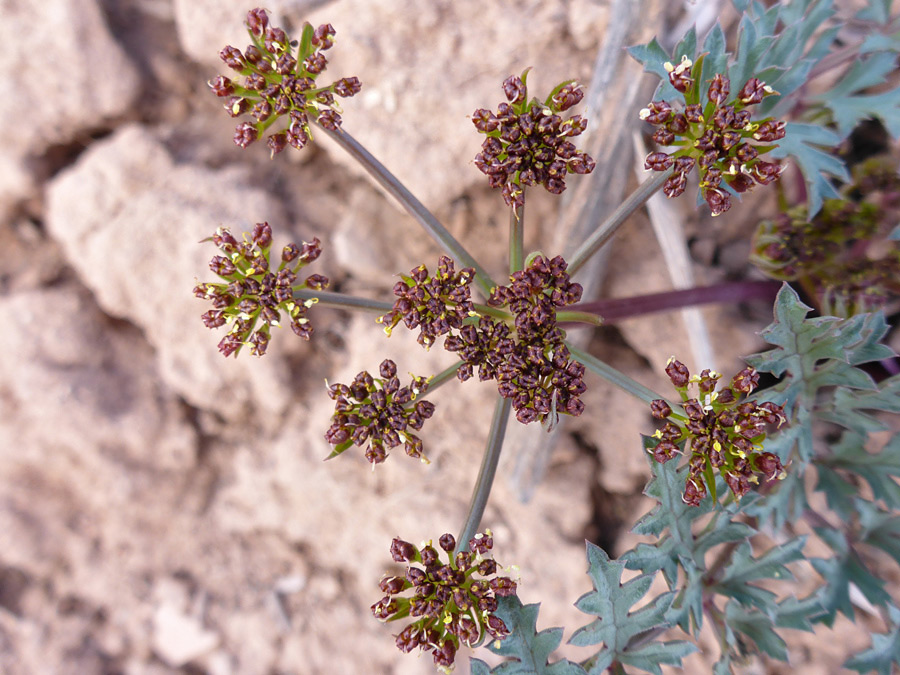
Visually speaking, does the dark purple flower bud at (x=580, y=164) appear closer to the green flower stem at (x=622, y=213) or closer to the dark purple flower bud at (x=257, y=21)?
the green flower stem at (x=622, y=213)

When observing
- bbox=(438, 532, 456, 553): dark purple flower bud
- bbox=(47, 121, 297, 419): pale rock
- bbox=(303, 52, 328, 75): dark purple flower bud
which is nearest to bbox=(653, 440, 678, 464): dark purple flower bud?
bbox=(438, 532, 456, 553): dark purple flower bud

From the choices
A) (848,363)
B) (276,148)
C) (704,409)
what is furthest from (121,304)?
(848,363)

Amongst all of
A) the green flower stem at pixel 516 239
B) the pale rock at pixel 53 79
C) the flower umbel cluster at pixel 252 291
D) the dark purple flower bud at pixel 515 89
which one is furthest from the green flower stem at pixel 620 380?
the pale rock at pixel 53 79

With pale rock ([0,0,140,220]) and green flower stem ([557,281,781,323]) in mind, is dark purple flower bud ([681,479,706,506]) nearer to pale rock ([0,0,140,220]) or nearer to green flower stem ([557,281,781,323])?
green flower stem ([557,281,781,323])

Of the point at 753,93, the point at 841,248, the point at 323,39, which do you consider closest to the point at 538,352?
the point at 753,93

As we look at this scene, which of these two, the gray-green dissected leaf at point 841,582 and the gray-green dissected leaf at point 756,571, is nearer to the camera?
the gray-green dissected leaf at point 756,571

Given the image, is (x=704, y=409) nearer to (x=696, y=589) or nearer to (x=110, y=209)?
(x=696, y=589)

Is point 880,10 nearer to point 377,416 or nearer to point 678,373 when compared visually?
point 678,373
